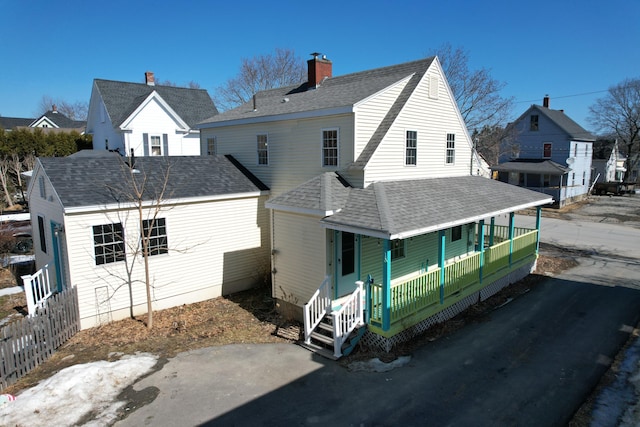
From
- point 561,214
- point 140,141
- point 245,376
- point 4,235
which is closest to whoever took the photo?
point 245,376

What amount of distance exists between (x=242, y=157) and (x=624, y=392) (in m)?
14.0

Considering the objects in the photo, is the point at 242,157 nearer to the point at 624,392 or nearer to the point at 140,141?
the point at 140,141

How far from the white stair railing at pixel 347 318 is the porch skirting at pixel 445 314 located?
1.58 feet

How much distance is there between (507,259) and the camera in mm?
15055

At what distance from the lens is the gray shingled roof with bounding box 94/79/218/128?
26.4m

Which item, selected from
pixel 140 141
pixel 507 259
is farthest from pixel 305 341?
pixel 140 141

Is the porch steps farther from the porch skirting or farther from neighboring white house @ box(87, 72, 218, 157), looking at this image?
neighboring white house @ box(87, 72, 218, 157)

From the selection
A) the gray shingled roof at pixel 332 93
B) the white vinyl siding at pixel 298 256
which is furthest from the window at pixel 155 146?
the white vinyl siding at pixel 298 256

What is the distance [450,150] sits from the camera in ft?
53.1

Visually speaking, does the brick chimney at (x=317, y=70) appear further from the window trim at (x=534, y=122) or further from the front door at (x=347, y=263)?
the window trim at (x=534, y=122)

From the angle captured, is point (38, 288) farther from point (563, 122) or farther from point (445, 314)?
point (563, 122)

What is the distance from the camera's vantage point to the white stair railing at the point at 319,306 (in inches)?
414

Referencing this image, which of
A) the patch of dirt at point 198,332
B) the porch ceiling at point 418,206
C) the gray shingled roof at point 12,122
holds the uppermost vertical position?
the gray shingled roof at point 12,122

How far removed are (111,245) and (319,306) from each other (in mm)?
6346
